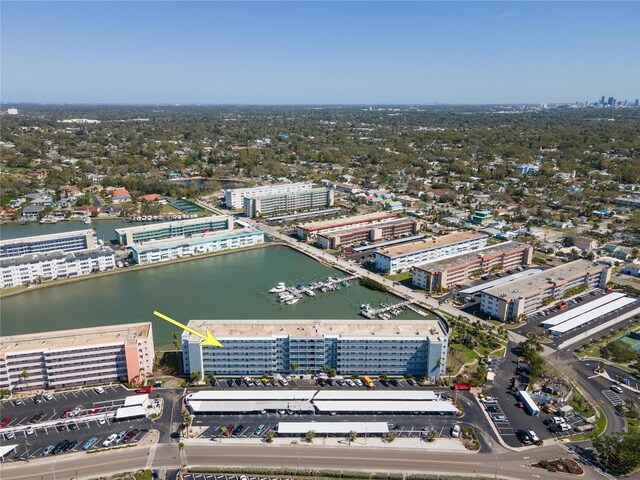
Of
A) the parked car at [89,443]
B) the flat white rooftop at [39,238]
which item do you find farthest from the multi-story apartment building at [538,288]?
the flat white rooftop at [39,238]

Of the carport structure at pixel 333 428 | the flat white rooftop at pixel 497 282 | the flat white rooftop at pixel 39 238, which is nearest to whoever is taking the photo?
the carport structure at pixel 333 428

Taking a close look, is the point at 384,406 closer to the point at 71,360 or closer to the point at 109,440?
the point at 109,440

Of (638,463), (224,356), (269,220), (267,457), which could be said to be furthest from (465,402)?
(269,220)

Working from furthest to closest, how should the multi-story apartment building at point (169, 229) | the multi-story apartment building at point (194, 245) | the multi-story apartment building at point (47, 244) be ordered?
1. the multi-story apartment building at point (169, 229)
2. the multi-story apartment building at point (194, 245)
3. the multi-story apartment building at point (47, 244)

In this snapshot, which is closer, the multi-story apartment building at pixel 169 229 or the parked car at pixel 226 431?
the parked car at pixel 226 431

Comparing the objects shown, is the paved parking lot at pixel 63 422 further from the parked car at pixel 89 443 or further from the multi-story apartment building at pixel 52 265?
the multi-story apartment building at pixel 52 265

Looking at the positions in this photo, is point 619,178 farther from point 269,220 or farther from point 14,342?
point 14,342

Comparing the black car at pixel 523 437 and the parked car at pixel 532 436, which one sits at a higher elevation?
the parked car at pixel 532 436
